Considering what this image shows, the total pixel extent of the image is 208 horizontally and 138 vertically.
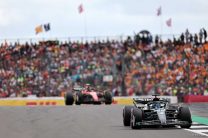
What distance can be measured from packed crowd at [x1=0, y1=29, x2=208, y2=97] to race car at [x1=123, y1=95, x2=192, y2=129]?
2763cm

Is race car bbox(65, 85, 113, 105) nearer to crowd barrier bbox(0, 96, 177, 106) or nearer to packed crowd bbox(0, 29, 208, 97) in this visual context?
crowd barrier bbox(0, 96, 177, 106)

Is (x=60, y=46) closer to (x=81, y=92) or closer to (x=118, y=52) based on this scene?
(x=118, y=52)

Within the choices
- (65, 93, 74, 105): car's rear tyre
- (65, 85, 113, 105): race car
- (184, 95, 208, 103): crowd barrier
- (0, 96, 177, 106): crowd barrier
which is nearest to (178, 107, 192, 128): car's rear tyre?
(65, 85, 113, 105): race car

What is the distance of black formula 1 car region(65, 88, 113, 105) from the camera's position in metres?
34.8

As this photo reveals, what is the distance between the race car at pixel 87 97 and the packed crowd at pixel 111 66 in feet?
29.7

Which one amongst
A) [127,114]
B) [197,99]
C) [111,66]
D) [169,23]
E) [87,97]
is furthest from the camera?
[169,23]

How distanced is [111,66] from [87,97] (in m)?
11.4

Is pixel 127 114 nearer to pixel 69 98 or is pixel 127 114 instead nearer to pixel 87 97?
pixel 69 98

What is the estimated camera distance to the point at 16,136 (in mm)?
12195

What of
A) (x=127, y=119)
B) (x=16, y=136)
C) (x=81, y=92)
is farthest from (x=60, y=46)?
(x=16, y=136)

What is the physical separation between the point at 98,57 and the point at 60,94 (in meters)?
5.25

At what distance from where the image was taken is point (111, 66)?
46.5m

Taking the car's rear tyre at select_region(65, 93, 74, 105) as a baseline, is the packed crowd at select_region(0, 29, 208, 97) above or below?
above

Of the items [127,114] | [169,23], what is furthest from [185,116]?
[169,23]
